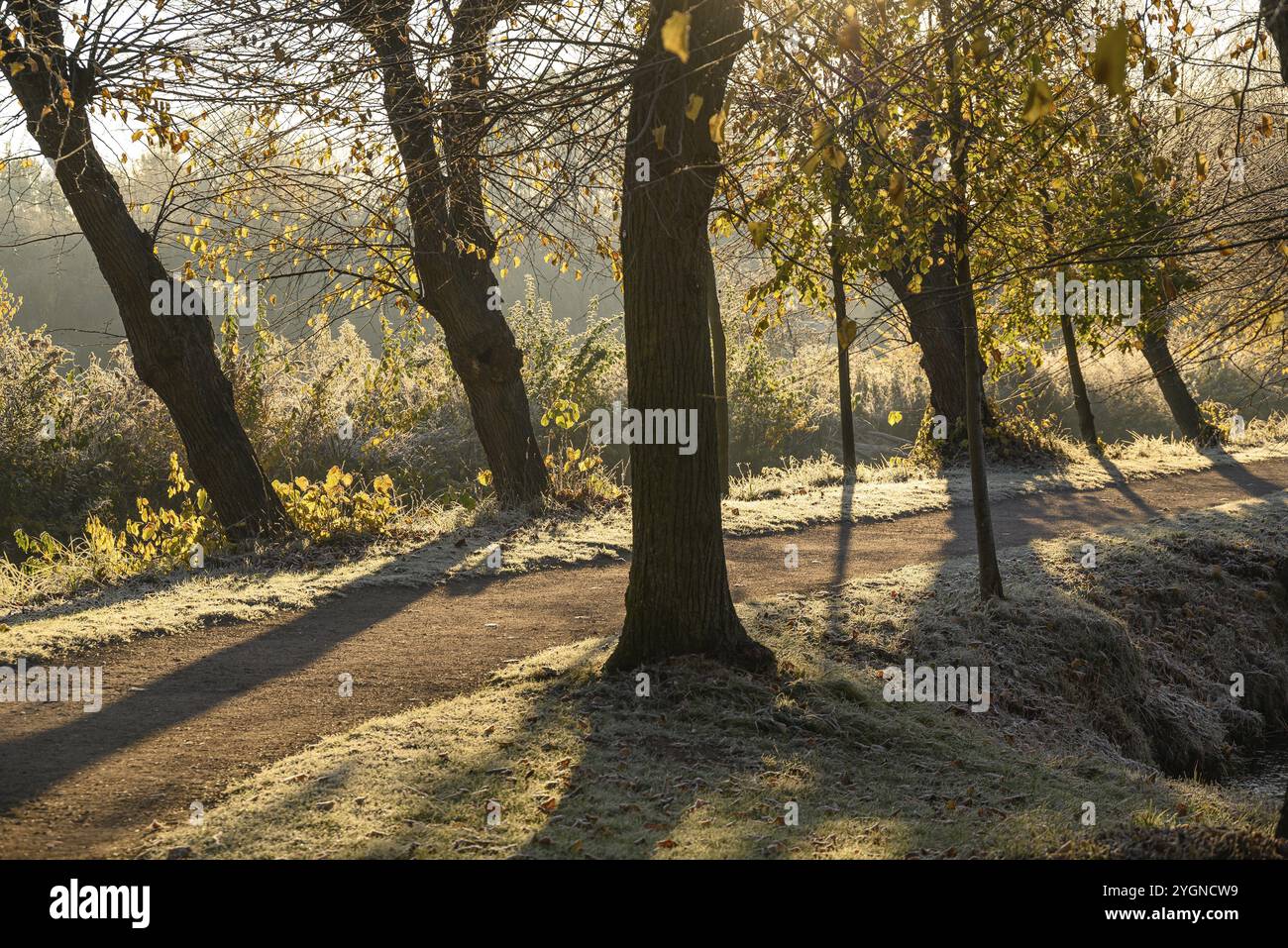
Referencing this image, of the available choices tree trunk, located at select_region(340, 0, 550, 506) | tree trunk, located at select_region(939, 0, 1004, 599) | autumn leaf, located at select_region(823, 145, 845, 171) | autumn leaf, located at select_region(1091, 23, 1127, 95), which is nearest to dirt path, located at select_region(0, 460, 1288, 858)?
tree trunk, located at select_region(939, 0, 1004, 599)

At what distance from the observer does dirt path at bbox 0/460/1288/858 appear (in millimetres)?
4969

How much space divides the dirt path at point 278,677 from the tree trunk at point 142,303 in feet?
8.52

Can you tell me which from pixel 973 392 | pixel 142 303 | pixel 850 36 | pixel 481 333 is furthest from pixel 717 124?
pixel 481 333

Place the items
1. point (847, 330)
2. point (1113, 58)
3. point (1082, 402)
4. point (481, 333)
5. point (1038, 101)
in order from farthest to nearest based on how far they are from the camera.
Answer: point (1082, 402) < point (481, 333) < point (847, 330) < point (1038, 101) < point (1113, 58)

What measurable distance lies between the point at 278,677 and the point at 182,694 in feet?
1.99

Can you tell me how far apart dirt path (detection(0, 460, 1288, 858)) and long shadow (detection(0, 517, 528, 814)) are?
1 centimetres

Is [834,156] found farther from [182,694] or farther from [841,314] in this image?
[841,314]

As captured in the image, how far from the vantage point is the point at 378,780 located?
520 cm

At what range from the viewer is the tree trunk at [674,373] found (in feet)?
20.9

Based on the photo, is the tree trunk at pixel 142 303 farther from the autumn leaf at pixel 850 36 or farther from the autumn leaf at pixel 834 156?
the autumn leaf at pixel 850 36

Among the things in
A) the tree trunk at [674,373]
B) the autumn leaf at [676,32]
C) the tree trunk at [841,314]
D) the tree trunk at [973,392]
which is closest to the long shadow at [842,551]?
the tree trunk at [973,392]

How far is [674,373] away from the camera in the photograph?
659cm

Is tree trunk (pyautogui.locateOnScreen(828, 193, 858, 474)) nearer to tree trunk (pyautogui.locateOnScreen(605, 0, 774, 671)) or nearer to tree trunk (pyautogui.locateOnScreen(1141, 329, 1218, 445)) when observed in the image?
tree trunk (pyautogui.locateOnScreen(605, 0, 774, 671))
